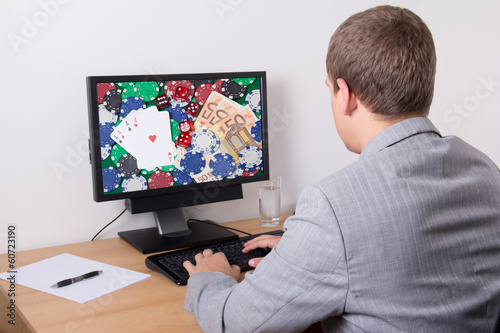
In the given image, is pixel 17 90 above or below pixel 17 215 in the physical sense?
above

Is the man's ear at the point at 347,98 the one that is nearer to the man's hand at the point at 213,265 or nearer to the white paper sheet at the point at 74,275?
the man's hand at the point at 213,265

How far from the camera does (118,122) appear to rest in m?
1.44

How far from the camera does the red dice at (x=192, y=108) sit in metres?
1.53

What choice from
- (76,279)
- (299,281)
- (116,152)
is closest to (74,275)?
(76,279)

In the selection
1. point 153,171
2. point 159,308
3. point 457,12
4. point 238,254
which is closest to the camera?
point 159,308

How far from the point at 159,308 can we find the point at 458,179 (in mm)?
663

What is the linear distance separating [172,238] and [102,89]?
1.58ft

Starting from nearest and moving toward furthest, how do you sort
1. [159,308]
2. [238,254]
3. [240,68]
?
[159,308] < [238,254] < [240,68]

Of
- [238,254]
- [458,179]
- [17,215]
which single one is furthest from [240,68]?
[458,179]

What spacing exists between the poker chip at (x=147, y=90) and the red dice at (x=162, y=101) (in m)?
0.01

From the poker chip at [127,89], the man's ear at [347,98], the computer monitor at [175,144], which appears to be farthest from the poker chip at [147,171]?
the man's ear at [347,98]

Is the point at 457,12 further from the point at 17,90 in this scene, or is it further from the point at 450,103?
the point at 17,90

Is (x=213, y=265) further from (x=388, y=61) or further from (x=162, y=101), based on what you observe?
(x=388, y=61)

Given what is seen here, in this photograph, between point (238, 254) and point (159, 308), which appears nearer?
point (159, 308)
